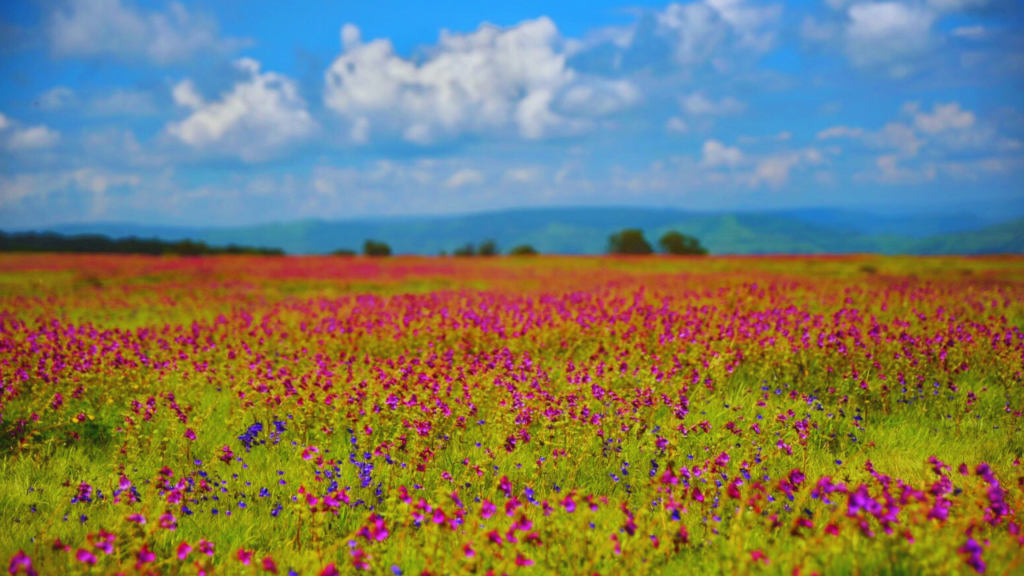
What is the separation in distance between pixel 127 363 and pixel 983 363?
34.4 feet

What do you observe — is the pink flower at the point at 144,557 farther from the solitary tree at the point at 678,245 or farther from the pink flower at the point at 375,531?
the solitary tree at the point at 678,245

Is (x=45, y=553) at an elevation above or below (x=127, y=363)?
below

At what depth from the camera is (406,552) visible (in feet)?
11.2


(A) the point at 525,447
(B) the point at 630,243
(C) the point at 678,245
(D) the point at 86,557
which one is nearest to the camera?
(D) the point at 86,557

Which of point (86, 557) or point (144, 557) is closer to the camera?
point (86, 557)

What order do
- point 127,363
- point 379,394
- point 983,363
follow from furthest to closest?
point 983,363
point 127,363
point 379,394

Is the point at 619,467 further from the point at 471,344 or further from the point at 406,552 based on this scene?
the point at 471,344

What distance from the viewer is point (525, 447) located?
5.11 meters

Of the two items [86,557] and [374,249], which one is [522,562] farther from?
[374,249]

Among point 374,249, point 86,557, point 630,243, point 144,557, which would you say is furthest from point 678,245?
point 86,557

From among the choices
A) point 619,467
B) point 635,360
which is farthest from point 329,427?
point 635,360

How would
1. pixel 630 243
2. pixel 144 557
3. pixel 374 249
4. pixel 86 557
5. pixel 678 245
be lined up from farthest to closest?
1. pixel 678 245
2. pixel 630 243
3. pixel 374 249
4. pixel 144 557
5. pixel 86 557

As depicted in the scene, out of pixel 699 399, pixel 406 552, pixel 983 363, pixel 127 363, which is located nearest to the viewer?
pixel 406 552

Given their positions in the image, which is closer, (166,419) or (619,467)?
(619,467)
